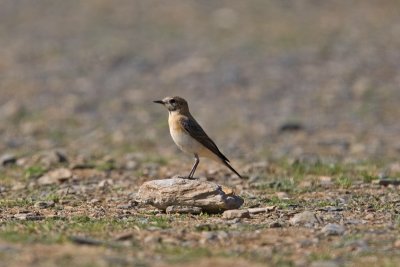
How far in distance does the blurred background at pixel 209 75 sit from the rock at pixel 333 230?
26.8ft

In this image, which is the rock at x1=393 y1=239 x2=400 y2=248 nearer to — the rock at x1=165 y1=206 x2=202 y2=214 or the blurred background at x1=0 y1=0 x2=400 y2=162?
the rock at x1=165 y1=206 x2=202 y2=214

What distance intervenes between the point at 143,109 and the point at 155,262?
17.0 metres

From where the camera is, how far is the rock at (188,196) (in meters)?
11.2

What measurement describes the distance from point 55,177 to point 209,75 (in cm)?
1395

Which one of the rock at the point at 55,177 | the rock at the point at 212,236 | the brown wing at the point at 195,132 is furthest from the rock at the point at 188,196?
the rock at the point at 55,177

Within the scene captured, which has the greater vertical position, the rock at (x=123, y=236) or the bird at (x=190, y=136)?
the bird at (x=190, y=136)

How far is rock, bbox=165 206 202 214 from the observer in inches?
443

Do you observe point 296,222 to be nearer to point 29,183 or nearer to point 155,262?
point 155,262

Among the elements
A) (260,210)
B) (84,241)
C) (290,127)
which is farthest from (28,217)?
(290,127)

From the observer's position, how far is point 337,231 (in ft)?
32.2

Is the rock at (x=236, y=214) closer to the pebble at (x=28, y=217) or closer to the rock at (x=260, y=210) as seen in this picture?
the rock at (x=260, y=210)

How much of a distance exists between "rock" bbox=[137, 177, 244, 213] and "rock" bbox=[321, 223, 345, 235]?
5.29 feet

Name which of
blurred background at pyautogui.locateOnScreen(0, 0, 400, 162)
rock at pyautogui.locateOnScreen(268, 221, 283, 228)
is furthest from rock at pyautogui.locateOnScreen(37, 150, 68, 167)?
rock at pyautogui.locateOnScreen(268, 221, 283, 228)

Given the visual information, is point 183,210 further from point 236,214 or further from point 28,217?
point 28,217
